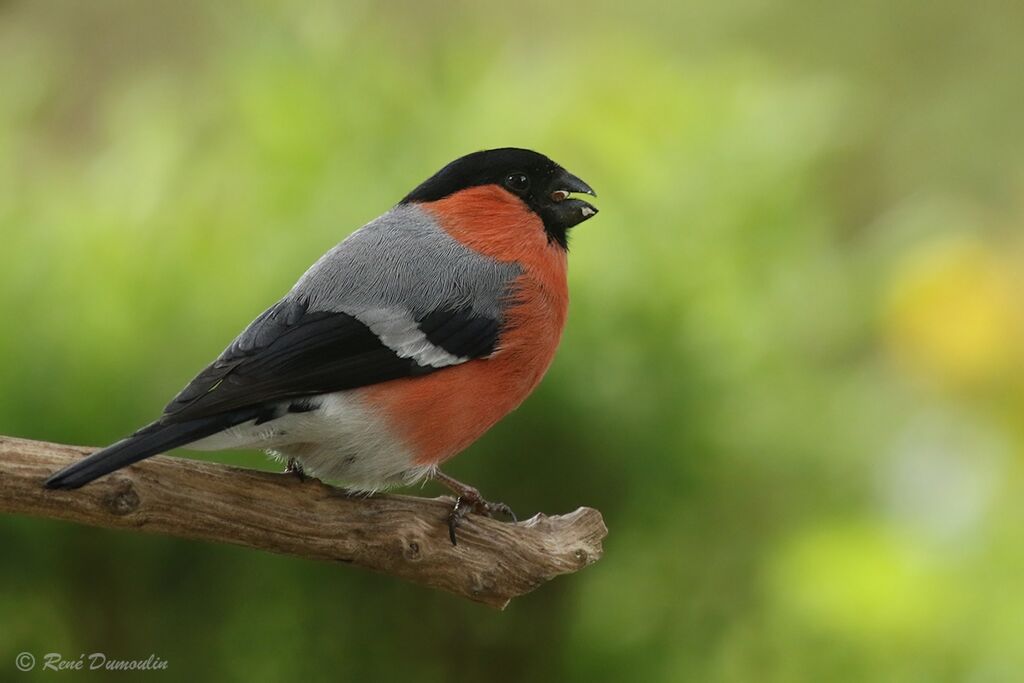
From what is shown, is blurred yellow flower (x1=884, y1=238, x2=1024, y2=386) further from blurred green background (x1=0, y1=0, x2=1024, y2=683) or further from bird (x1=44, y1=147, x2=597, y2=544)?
bird (x1=44, y1=147, x2=597, y2=544)

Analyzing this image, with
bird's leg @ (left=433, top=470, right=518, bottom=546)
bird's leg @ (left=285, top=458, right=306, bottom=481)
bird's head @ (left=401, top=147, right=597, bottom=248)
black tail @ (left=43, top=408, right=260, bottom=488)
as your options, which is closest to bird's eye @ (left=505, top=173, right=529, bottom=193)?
bird's head @ (left=401, top=147, right=597, bottom=248)

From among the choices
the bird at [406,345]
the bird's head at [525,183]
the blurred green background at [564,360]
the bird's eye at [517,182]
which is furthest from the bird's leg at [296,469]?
the bird's eye at [517,182]

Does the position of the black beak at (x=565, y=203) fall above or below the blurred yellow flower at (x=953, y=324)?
above

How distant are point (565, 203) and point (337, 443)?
0.79 meters

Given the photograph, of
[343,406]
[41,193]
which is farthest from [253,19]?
[343,406]

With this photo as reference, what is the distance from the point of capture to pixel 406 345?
241 centimetres

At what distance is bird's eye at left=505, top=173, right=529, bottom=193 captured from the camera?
2773mm

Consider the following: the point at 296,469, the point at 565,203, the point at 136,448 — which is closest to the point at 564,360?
the point at 565,203

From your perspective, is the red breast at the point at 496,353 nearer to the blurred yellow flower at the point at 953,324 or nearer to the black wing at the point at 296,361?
the black wing at the point at 296,361

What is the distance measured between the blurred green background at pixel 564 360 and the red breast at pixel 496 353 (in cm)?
29

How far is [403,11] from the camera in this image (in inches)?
198

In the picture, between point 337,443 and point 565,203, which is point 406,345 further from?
point 565,203

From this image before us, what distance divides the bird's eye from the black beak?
0.05 meters

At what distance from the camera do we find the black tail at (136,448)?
1.99 meters
